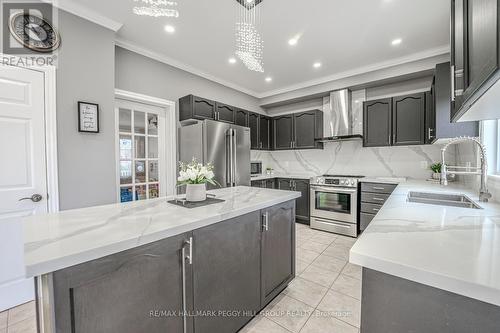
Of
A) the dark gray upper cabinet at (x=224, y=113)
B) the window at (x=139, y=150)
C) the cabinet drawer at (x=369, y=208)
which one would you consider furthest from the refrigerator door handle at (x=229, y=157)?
the cabinet drawer at (x=369, y=208)

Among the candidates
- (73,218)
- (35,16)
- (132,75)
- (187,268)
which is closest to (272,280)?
(187,268)

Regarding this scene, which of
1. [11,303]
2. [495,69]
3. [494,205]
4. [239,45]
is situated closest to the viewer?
[495,69]

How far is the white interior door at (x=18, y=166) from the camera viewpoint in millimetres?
1822

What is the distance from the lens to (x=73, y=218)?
1.20 metres

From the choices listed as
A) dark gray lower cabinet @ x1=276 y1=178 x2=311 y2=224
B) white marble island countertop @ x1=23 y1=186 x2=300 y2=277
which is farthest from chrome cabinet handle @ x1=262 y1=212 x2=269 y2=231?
dark gray lower cabinet @ x1=276 y1=178 x2=311 y2=224

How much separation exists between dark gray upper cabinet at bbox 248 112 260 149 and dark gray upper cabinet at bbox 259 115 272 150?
0.38 ft

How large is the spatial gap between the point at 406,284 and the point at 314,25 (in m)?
2.65

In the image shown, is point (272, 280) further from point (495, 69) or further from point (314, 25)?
point (314, 25)

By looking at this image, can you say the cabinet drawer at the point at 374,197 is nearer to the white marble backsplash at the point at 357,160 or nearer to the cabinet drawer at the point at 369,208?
the cabinet drawer at the point at 369,208

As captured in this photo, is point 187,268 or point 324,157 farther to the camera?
point 324,157

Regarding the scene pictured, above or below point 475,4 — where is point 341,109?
above

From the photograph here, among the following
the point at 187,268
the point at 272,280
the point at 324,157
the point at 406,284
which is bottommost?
the point at 272,280

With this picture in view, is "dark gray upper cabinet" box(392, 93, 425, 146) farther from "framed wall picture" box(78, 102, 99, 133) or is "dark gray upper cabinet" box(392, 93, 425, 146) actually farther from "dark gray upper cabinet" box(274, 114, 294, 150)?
"framed wall picture" box(78, 102, 99, 133)

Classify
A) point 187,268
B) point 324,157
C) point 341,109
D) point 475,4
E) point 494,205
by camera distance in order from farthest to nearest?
1. point 324,157
2. point 341,109
3. point 494,205
4. point 187,268
5. point 475,4
